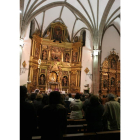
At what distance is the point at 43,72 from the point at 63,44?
4874 millimetres

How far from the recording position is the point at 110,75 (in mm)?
18297

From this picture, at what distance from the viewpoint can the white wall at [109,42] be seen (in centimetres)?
1839

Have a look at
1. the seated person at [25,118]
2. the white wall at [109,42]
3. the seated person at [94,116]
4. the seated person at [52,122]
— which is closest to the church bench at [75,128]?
the seated person at [94,116]

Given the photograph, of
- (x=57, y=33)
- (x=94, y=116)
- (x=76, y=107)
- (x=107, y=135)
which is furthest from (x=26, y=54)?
(x=107, y=135)

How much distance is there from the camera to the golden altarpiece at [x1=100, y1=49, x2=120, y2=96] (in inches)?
695

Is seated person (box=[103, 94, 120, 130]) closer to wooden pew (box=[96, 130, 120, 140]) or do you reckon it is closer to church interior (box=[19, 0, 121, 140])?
wooden pew (box=[96, 130, 120, 140])

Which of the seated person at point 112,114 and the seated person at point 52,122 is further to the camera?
the seated person at point 112,114

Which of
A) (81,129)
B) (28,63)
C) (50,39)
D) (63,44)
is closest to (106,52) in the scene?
(63,44)

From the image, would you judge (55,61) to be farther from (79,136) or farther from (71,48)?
(79,136)

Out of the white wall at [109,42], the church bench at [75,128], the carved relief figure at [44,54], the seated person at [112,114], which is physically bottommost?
the church bench at [75,128]

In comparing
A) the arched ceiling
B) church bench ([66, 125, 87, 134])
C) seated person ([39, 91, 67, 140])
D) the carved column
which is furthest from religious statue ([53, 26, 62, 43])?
seated person ([39, 91, 67, 140])

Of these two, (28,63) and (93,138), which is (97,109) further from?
(28,63)

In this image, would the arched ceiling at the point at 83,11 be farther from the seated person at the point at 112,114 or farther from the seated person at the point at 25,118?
the seated person at the point at 25,118
